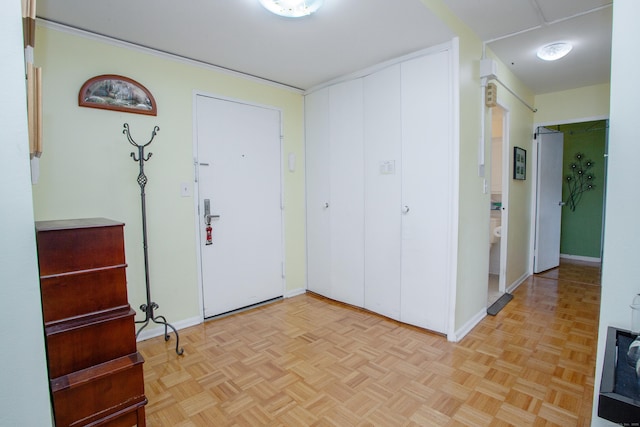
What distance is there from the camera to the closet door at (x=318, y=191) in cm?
353

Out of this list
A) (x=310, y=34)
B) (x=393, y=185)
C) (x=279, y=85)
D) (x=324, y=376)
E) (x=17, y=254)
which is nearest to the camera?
(x=17, y=254)

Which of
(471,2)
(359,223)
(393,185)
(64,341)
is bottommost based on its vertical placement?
(64,341)

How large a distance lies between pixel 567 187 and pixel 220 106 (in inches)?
225

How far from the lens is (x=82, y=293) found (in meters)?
1.44

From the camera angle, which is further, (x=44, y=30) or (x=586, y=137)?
(x=586, y=137)

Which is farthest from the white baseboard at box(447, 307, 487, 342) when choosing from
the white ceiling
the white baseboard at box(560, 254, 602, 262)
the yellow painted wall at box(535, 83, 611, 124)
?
the white baseboard at box(560, 254, 602, 262)

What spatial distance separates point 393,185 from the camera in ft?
9.59

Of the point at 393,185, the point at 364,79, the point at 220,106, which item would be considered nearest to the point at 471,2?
the point at 364,79

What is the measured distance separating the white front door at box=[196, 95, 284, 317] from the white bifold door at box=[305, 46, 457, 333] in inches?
19.6

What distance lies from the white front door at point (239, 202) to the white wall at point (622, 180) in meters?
2.81

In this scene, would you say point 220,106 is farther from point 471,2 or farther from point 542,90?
point 542,90

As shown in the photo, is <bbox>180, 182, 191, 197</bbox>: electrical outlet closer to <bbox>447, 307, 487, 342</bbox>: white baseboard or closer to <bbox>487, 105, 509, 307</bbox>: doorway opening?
<bbox>447, 307, 487, 342</bbox>: white baseboard

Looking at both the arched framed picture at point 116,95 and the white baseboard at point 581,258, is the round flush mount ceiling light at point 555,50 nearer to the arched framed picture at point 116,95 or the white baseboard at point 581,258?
the arched framed picture at point 116,95

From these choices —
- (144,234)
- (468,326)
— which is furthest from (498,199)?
(144,234)
